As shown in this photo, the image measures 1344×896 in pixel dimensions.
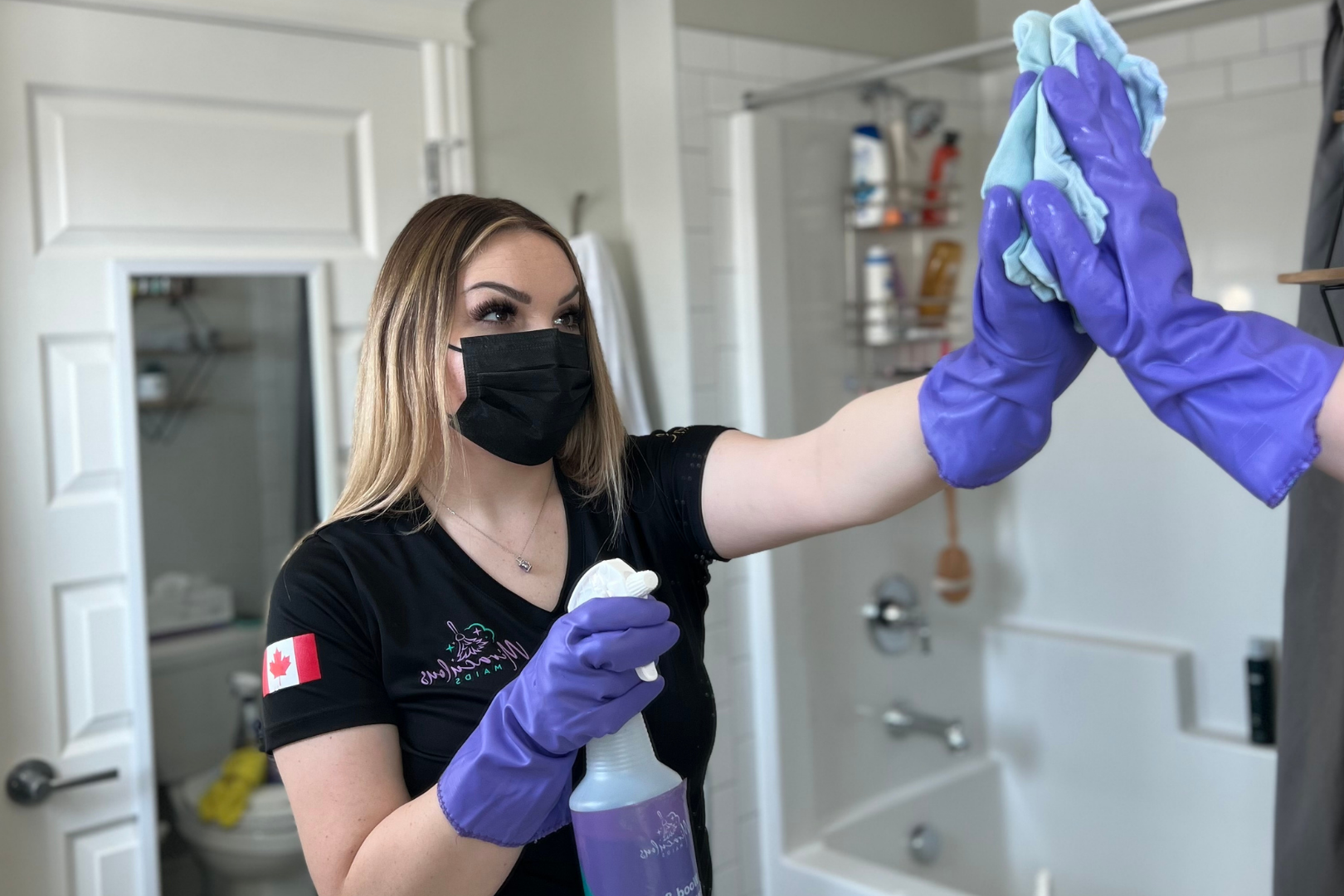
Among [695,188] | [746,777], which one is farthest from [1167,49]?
[746,777]

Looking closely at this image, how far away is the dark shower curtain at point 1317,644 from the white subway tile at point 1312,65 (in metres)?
0.86

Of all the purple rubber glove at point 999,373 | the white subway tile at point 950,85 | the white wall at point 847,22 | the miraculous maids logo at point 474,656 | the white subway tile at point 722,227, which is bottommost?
the miraculous maids logo at point 474,656

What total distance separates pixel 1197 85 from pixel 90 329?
2143 millimetres

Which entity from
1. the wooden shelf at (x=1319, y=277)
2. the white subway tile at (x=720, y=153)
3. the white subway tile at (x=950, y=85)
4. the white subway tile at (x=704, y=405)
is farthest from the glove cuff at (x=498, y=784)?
the white subway tile at (x=950, y=85)

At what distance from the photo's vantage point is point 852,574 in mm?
2498

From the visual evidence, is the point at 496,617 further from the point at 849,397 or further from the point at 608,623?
the point at 849,397

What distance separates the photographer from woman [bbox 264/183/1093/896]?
0.88m

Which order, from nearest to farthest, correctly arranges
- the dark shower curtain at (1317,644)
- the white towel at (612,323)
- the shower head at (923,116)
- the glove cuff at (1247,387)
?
the glove cuff at (1247,387) → the dark shower curtain at (1317,644) → the white towel at (612,323) → the shower head at (923,116)

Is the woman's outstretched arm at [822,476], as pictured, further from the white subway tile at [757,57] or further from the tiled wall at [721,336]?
the white subway tile at [757,57]

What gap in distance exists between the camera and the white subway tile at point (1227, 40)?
2.29 metres

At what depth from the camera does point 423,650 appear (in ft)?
3.43

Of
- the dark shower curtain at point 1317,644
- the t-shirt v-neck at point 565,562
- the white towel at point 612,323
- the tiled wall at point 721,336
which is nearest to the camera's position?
the t-shirt v-neck at point 565,562

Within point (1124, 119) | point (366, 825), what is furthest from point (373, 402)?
point (1124, 119)

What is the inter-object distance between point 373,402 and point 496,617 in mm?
252
